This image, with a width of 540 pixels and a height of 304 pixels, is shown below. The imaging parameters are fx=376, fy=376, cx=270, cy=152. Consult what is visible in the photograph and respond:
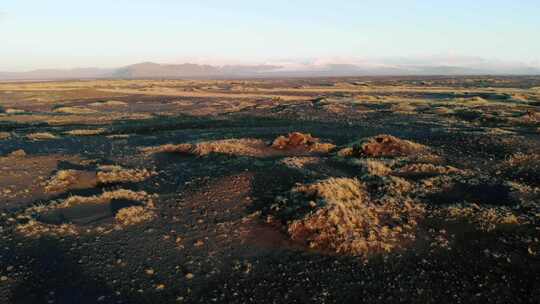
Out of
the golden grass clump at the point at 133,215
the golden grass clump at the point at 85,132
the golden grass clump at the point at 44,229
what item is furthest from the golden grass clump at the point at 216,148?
the golden grass clump at the point at 85,132

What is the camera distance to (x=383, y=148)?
73.4ft

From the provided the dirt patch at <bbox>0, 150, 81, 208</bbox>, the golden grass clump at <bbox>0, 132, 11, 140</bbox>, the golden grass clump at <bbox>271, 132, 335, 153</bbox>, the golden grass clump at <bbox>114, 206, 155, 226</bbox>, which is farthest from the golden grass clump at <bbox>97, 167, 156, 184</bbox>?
the golden grass clump at <bbox>0, 132, 11, 140</bbox>

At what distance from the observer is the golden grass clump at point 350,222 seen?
36.4 feet

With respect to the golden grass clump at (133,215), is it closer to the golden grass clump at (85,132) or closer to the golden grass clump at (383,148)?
the golden grass clump at (383,148)

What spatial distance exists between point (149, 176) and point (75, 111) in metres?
38.0

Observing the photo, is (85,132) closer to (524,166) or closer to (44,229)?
(44,229)

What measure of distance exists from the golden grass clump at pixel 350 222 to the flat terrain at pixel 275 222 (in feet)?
0.16

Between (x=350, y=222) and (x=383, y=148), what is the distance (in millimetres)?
11410

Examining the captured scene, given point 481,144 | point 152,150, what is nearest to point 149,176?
point 152,150

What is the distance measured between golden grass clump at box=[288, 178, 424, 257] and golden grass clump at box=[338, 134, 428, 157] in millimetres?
7476

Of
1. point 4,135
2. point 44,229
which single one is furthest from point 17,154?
point 44,229

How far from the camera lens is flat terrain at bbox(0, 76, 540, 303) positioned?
9.11m

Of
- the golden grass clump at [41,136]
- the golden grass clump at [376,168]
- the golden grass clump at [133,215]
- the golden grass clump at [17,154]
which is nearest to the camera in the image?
the golden grass clump at [133,215]

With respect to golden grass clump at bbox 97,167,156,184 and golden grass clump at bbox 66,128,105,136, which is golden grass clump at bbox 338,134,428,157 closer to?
golden grass clump at bbox 97,167,156,184
